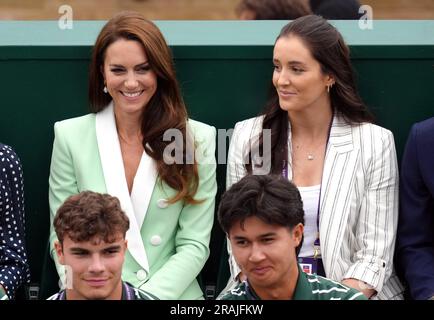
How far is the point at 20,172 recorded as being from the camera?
478cm

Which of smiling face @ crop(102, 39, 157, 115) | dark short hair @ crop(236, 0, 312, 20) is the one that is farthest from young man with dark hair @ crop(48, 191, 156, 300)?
dark short hair @ crop(236, 0, 312, 20)

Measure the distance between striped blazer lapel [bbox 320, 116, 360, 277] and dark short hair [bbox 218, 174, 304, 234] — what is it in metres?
0.60

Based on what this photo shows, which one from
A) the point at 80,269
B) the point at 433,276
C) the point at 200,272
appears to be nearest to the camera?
the point at 80,269

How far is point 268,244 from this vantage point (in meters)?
4.02

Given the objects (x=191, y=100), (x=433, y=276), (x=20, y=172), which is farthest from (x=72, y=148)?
(x=433, y=276)

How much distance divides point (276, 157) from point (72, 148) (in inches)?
28.8

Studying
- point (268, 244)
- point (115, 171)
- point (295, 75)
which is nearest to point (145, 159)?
point (115, 171)

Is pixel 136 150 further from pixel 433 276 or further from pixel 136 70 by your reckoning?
pixel 433 276

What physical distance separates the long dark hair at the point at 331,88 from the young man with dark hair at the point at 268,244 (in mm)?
723

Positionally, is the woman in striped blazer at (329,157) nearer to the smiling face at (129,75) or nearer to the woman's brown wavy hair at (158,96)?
the woman's brown wavy hair at (158,96)

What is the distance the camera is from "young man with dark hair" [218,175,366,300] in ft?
13.1

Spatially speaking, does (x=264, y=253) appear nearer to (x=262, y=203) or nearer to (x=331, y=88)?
(x=262, y=203)

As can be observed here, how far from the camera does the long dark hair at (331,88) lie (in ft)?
15.6

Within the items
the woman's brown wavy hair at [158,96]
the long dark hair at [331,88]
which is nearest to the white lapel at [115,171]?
the woman's brown wavy hair at [158,96]
